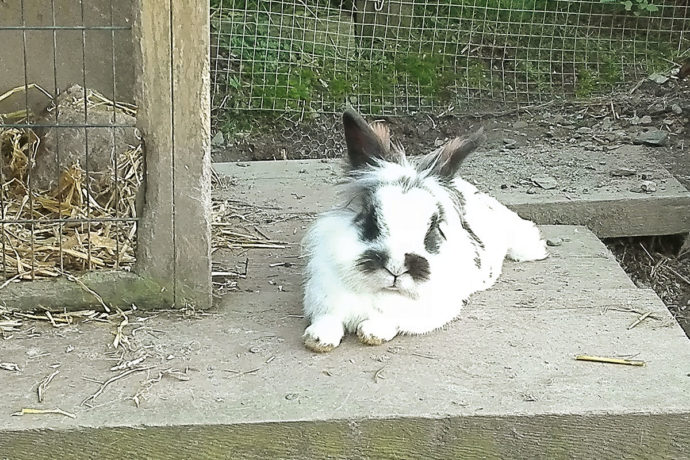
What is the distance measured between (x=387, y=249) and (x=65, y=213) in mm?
1425

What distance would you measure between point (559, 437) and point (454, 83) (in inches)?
156

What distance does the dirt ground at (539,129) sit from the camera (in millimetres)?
5535

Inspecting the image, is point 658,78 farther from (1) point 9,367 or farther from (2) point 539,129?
(1) point 9,367

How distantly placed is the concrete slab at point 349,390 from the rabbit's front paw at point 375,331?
0.12 ft

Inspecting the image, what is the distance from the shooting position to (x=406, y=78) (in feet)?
20.6

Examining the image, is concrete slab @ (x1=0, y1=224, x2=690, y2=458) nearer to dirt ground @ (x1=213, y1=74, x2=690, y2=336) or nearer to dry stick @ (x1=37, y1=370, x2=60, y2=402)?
dry stick @ (x1=37, y1=370, x2=60, y2=402)

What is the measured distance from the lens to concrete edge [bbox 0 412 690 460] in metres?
2.51

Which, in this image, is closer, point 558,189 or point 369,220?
point 369,220

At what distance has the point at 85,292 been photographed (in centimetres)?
316

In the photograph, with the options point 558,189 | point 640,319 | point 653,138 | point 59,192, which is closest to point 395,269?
point 640,319

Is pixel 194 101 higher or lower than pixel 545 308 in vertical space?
higher

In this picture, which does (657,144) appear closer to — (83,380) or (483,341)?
(483,341)

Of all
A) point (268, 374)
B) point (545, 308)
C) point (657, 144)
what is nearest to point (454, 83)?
point (657, 144)

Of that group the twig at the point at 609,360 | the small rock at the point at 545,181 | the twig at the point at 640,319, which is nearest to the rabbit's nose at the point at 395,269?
the twig at the point at 609,360
